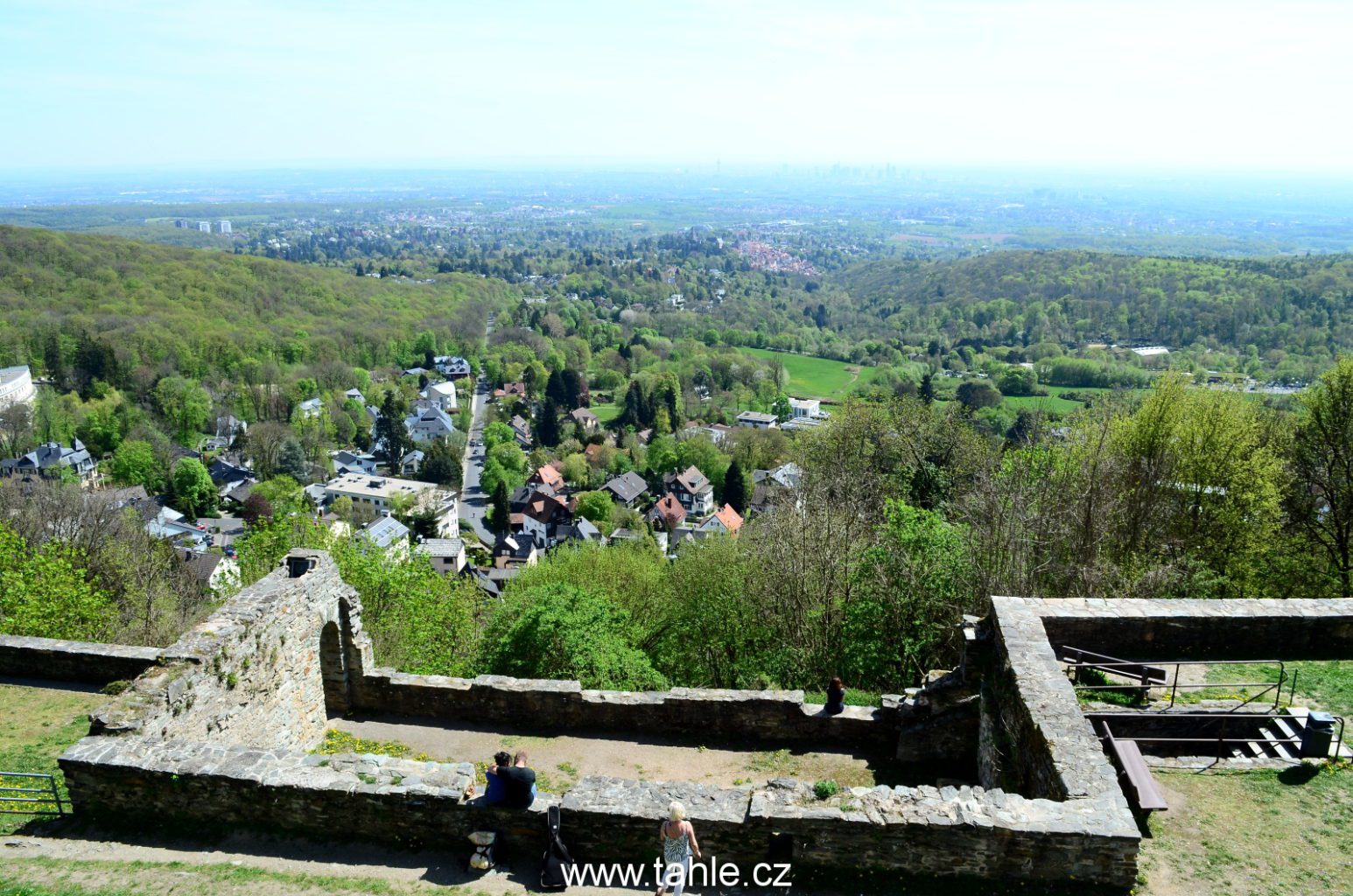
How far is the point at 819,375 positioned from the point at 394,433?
214 ft

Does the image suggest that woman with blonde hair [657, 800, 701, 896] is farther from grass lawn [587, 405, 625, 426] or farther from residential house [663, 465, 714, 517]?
grass lawn [587, 405, 625, 426]

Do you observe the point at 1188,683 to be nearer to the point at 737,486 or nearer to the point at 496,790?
the point at 496,790

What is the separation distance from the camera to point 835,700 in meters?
12.3

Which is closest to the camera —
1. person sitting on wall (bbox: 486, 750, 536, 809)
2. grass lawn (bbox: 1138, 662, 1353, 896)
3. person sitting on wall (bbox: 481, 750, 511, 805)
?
grass lawn (bbox: 1138, 662, 1353, 896)

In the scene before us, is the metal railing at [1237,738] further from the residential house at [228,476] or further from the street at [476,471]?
the residential house at [228,476]

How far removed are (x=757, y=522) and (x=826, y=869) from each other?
15452 millimetres

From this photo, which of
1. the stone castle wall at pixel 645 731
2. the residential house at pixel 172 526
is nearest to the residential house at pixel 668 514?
the residential house at pixel 172 526

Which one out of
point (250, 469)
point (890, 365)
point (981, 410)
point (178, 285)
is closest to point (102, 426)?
point (250, 469)

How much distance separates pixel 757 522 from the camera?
23688mm

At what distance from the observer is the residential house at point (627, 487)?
77688 millimetres

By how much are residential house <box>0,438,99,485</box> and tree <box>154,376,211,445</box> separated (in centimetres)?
976

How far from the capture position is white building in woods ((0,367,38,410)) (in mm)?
79000

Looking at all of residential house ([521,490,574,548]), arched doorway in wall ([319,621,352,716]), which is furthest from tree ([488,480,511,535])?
arched doorway in wall ([319,621,352,716])

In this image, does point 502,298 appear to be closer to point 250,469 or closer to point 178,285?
point 178,285
